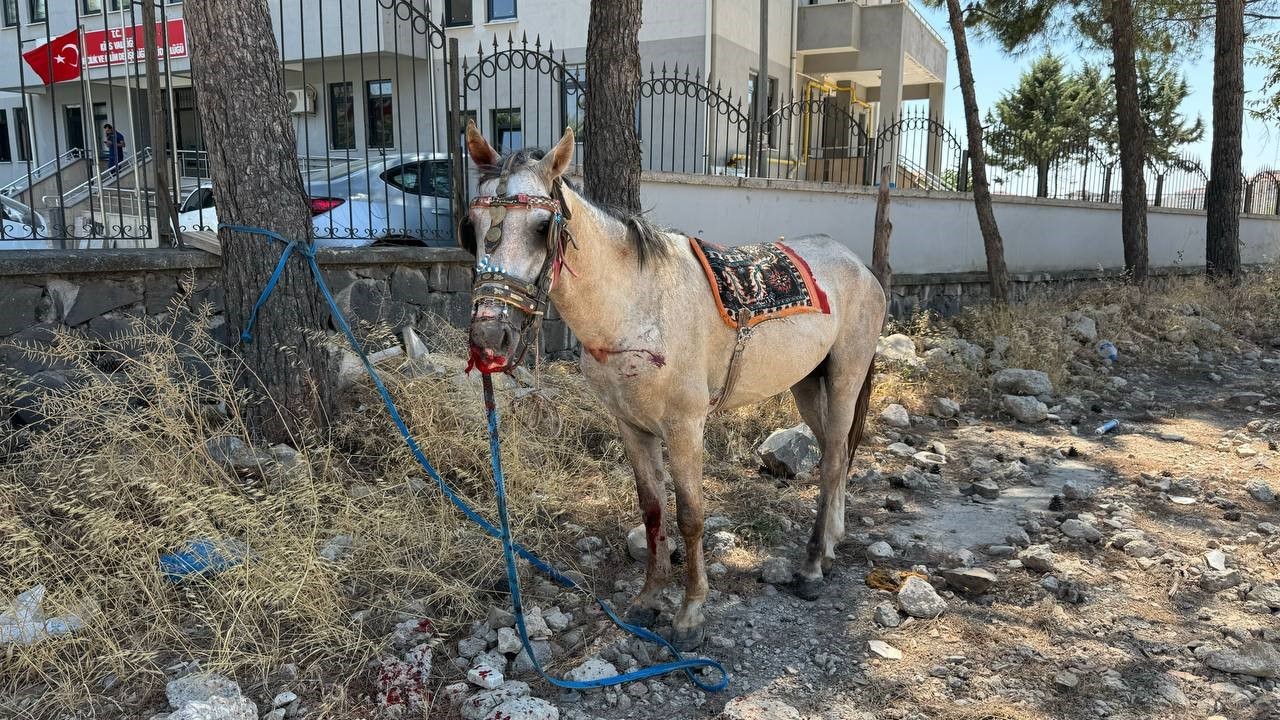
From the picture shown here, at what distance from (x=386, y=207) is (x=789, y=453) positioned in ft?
12.5

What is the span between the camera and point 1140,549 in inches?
157

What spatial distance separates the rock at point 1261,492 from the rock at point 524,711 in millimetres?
4429

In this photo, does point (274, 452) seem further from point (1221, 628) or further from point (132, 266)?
point (1221, 628)

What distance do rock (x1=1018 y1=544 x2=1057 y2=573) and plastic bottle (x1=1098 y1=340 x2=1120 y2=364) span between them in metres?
5.75

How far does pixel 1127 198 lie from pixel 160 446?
1341 cm

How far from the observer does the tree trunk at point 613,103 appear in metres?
5.79

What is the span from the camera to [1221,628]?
3.27m

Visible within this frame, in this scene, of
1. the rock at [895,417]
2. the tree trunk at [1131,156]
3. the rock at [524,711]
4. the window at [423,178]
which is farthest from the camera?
the tree trunk at [1131,156]

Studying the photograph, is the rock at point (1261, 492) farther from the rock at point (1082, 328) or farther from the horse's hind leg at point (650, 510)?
the rock at point (1082, 328)

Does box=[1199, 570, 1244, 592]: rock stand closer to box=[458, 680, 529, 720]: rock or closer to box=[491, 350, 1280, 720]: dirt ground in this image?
box=[491, 350, 1280, 720]: dirt ground

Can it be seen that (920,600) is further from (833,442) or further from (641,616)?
(641,616)

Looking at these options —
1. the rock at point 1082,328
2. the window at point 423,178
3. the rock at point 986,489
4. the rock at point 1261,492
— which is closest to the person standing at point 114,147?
the window at point 423,178

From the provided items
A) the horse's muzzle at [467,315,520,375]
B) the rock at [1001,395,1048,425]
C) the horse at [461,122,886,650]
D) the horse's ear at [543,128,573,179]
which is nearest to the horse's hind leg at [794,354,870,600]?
the horse at [461,122,886,650]

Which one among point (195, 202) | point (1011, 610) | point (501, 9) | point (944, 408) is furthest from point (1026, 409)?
point (501, 9)
